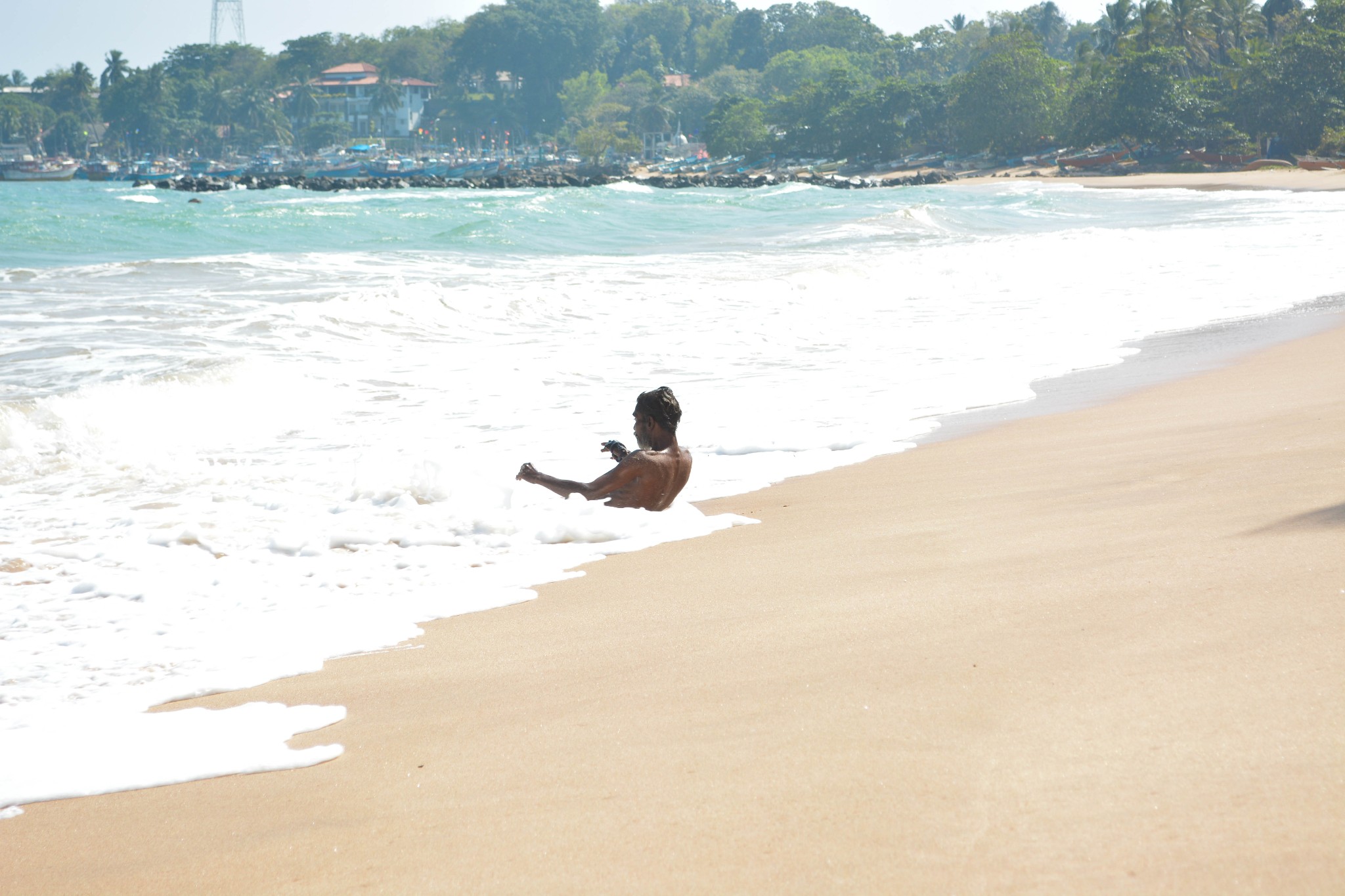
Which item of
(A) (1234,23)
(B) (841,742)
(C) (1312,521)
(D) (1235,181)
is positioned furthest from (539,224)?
(A) (1234,23)

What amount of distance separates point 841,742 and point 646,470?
2797 mm

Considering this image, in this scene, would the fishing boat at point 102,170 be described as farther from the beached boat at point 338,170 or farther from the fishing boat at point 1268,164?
the fishing boat at point 1268,164

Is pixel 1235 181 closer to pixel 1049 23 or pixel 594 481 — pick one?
pixel 594 481

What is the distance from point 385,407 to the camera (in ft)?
27.4

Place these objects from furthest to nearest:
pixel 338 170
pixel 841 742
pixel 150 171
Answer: pixel 338 170 → pixel 150 171 → pixel 841 742

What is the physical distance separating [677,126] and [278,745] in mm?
142135

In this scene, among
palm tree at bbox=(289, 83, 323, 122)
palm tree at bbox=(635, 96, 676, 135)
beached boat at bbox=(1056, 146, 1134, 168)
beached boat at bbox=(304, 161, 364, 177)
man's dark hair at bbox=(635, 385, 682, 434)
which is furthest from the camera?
palm tree at bbox=(289, 83, 323, 122)

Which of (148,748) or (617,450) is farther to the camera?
(617,450)

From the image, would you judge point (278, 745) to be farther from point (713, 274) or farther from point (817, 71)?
point (817, 71)

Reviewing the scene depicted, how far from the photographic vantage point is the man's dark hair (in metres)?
5.11

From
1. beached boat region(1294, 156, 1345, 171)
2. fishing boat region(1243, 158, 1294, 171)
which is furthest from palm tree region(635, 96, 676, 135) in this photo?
beached boat region(1294, 156, 1345, 171)

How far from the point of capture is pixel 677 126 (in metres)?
139

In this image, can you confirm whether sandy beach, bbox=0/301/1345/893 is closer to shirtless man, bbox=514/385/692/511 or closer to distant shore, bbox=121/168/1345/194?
shirtless man, bbox=514/385/692/511

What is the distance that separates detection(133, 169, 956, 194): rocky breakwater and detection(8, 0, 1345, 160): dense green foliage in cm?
1204
